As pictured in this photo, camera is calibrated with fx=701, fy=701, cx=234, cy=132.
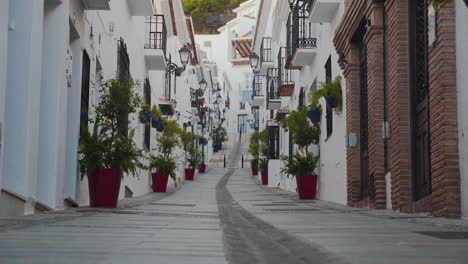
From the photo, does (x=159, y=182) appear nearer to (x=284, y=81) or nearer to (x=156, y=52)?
(x=156, y=52)

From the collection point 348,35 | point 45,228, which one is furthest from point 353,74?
point 45,228

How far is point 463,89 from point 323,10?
8110mm

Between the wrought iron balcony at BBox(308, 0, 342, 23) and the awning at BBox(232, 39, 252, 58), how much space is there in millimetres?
58823

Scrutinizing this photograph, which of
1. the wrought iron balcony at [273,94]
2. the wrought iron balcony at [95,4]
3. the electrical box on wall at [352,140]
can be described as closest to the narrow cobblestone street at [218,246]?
the wrought iron balcony at [95,4]

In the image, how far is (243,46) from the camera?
2953 inches

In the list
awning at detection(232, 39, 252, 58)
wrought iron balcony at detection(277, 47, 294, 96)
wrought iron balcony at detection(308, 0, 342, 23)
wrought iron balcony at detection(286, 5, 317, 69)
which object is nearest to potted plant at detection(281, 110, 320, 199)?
wrought iron balcony at detection(286, 5, 317, 69)

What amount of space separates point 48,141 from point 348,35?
20.1 feet

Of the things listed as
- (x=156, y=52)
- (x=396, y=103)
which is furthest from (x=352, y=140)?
(x=156, y=52)

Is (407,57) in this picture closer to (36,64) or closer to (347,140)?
(347,140)

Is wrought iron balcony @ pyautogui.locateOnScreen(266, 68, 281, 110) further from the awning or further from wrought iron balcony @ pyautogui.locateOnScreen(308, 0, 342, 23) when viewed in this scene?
the awning

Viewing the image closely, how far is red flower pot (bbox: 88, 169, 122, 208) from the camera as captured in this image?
9.87m

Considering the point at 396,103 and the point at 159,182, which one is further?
the point at 159,182

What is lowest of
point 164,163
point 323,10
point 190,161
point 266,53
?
point 164,163

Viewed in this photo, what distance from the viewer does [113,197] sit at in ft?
32.5
